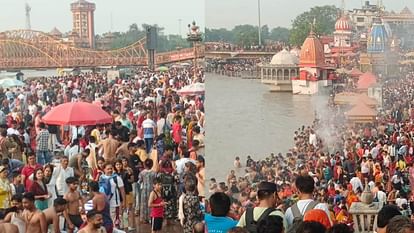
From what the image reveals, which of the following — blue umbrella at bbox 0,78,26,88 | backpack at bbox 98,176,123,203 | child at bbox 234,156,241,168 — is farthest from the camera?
blue umbrella at bbox 0,78,26,88

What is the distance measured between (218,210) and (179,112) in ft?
13.7

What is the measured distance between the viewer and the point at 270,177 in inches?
212

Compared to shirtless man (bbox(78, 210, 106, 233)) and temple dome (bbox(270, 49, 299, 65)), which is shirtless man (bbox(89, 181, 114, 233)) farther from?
temple dome (bbox(270, 49, 299, 65))

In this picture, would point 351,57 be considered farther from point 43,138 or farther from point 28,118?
point 28,118

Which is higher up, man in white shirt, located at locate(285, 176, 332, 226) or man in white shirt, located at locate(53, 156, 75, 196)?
man in white shirt, located at locate(285, 176, 332, 226)

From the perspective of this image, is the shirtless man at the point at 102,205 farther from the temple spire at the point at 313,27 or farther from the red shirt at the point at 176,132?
the red shirt at the point at 176,132

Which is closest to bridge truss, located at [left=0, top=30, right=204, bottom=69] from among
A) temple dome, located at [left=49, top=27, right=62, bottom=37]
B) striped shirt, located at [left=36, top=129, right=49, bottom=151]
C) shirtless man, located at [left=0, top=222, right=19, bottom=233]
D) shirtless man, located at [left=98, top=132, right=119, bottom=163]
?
temple dome, located at [left=49, top=27, right=62, bottom=37]

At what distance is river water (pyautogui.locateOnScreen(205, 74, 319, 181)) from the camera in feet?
17.6

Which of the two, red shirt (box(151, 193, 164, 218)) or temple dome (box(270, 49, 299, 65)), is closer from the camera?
temple dome (box(270, 49, 299, 65))

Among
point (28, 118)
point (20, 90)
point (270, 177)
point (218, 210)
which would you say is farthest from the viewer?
point (20, 90)

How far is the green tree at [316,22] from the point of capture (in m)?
Answer: 5.44

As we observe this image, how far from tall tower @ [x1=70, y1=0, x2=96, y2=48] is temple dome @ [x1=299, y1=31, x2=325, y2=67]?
10.2 ft

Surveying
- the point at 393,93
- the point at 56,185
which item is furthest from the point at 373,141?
the point at 56,185

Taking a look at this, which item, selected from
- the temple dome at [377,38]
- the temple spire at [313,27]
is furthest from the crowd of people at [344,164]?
the temple spire at [313,27]
